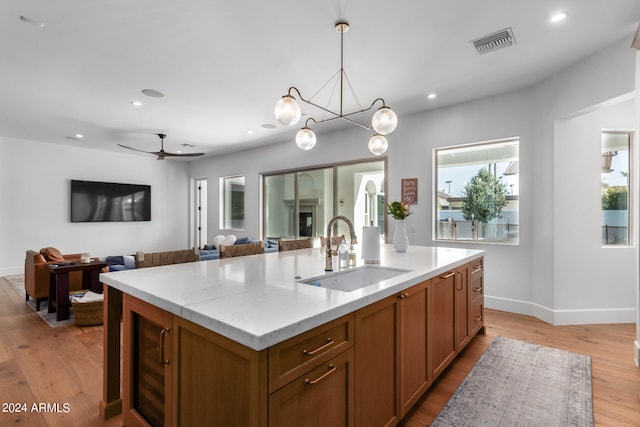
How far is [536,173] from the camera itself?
374 cm

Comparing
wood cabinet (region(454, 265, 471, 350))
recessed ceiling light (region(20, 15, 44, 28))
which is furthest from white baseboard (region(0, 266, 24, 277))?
wood cabinet (region(454, 265, 471, 350))

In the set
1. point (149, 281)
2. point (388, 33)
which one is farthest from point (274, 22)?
point (149, 281)

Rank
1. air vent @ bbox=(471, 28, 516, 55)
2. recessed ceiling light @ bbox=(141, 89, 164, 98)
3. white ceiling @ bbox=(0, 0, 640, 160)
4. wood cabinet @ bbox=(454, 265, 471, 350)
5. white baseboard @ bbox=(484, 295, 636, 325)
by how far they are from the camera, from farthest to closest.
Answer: recessed ceiling light @ bbox=(141, 89, 164, 98) < white baseboard @ bbox=(484, 295, 636, 325) < air vent @ bbox=(471, 28, 516, 55) < wood cabinet @ bbox=(454, 265, 471, 350) < white ceiling @ bbox=(0, 0, 640, 160)

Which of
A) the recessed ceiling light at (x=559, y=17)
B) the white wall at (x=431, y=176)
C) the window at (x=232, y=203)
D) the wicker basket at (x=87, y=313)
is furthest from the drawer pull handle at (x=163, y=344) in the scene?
the window at (x=232, y=203)

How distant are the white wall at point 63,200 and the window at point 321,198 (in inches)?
130

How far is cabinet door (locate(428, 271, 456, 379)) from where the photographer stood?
80.0 inches

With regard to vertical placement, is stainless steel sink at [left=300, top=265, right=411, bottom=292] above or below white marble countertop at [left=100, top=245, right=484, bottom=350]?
below

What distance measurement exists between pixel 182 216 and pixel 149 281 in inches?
308

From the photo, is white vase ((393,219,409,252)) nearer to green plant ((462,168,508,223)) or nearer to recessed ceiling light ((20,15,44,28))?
green plant ((462,168,508,223))

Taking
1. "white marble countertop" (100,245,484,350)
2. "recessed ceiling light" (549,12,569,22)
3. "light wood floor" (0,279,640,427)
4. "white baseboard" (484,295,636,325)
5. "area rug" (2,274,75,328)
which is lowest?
"light wood floor" (0,279,640,427)

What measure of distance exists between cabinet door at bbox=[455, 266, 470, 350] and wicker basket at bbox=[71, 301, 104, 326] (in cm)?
359

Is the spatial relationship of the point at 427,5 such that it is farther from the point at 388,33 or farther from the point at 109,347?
the point at 109,347

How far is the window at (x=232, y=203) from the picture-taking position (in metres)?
7.70

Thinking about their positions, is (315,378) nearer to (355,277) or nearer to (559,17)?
(355,277)
